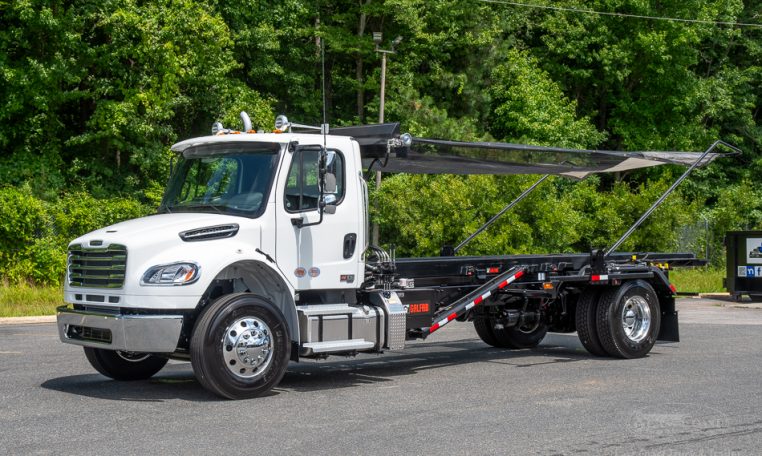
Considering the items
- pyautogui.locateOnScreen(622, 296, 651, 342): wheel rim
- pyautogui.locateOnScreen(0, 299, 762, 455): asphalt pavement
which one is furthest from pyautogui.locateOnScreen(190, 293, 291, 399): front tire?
pyautogui.locateOnScreen(622, 296, 651, 342): wheel rim

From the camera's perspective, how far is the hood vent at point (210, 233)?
10.0 metres

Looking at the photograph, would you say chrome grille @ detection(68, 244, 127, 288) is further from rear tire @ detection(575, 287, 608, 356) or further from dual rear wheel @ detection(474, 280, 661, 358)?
rear tire @ detection(575, 287, 608, 356)

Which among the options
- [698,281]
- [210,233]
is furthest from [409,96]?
[210,233]

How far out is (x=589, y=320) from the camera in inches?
537

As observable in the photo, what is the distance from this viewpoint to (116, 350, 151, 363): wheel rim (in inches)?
445

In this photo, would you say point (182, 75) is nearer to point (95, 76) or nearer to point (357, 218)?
point (95, 76)

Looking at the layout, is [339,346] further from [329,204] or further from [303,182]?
[303,182]

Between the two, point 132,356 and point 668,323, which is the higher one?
point 668,323

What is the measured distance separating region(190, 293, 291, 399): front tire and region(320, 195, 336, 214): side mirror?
125 centimetres

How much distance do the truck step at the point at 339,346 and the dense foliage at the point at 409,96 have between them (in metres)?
17.1

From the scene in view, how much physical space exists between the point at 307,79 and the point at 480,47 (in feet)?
26.3

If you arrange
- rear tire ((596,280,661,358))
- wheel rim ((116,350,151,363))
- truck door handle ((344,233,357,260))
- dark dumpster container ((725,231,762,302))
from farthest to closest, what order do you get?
1. dark dumpster container ((725,231,762,302))
2. rear tire ((596,280,661,358))
3. wheel rim ((116,350,151,363))
4. truck door handle ((344,233,357,260))

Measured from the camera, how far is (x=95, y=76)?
3478 cm

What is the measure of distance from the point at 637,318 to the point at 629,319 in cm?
16
